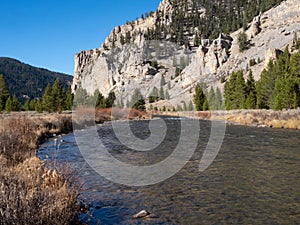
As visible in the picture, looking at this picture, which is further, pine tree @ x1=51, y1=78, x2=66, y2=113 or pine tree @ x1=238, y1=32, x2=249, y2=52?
pine tree @ x1=238, y1=32, x2=249, y2=52

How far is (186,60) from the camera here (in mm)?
161125

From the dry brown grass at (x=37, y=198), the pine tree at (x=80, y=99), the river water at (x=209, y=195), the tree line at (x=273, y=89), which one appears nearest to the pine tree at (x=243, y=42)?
the tree line at (x=273, y=89)

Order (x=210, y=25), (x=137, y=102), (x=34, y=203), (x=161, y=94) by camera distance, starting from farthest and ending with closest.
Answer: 1. (x=210, y=25)
2. (x=161, y=94)
3. (x=137, y=102)
4. (x=34, y=203)

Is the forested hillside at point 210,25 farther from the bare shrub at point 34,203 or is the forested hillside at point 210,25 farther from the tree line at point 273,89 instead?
the bare shrub at point 34,203

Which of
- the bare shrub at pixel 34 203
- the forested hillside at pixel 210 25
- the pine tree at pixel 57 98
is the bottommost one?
the bare shrub at pixel 34 203

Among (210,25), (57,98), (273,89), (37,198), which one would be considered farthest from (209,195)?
(210,25)

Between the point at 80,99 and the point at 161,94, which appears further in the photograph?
the point at 161,94

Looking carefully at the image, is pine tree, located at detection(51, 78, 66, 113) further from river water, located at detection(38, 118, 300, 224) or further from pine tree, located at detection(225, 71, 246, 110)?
river water, located at detection(38, 118, 300, 224)

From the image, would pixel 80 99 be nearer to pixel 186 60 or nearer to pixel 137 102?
pixel 137 102

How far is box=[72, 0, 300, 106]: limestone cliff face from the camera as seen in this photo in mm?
106312

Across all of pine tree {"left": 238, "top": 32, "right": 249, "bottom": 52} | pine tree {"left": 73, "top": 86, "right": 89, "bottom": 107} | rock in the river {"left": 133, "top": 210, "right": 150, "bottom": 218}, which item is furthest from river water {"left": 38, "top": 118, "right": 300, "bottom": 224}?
pine tree {"left": 238, "top": 32, "right": 249, "bottom": 52}

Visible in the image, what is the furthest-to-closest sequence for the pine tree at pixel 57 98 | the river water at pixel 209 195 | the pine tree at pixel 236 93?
the pine tree at pixel 57 98 → the pine tree at pixel 236 93 → the river water at pixel 209 195

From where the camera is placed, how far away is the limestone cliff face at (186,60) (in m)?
106

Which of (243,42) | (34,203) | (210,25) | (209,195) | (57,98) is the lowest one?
(209,195)
